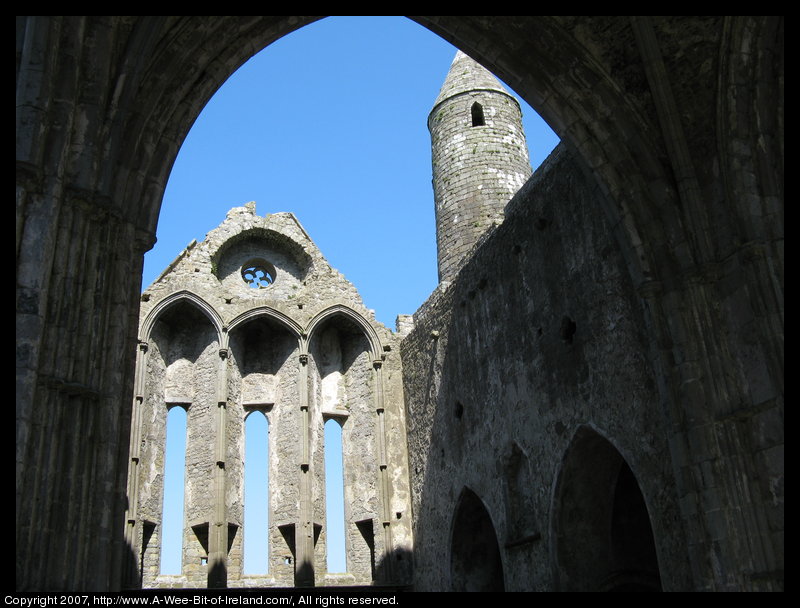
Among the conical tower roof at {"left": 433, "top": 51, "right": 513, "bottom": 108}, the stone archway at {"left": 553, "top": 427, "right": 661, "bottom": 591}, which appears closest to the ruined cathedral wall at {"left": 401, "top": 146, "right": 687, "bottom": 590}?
the stone archway at {"left": 553, "top": 427, "right": 661, "bottom": 591}

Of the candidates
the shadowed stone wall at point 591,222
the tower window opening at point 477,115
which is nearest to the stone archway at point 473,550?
the shadowed stone wall at point 591,222

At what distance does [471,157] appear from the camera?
50.6 ft

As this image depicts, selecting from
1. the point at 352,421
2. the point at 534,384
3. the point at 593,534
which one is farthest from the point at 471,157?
the point at 593,534

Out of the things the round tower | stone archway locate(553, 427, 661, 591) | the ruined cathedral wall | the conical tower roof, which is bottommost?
stone archway locate(553, 427, 661, 591)

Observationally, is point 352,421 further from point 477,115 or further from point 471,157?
point 477,115

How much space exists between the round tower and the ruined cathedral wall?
1.71 meters

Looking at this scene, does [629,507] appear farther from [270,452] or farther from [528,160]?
[528,160]

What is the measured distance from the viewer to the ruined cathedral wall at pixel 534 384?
332 inches

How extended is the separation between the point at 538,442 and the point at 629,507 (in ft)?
4.29

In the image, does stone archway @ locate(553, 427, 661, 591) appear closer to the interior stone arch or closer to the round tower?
the interior stone arch

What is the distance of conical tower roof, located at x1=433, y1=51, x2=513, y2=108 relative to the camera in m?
16.2

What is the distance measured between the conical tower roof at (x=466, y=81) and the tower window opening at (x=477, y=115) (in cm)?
34

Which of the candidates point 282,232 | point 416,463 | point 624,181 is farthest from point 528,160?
point 624,181

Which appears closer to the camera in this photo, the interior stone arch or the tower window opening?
the interior stone arch
